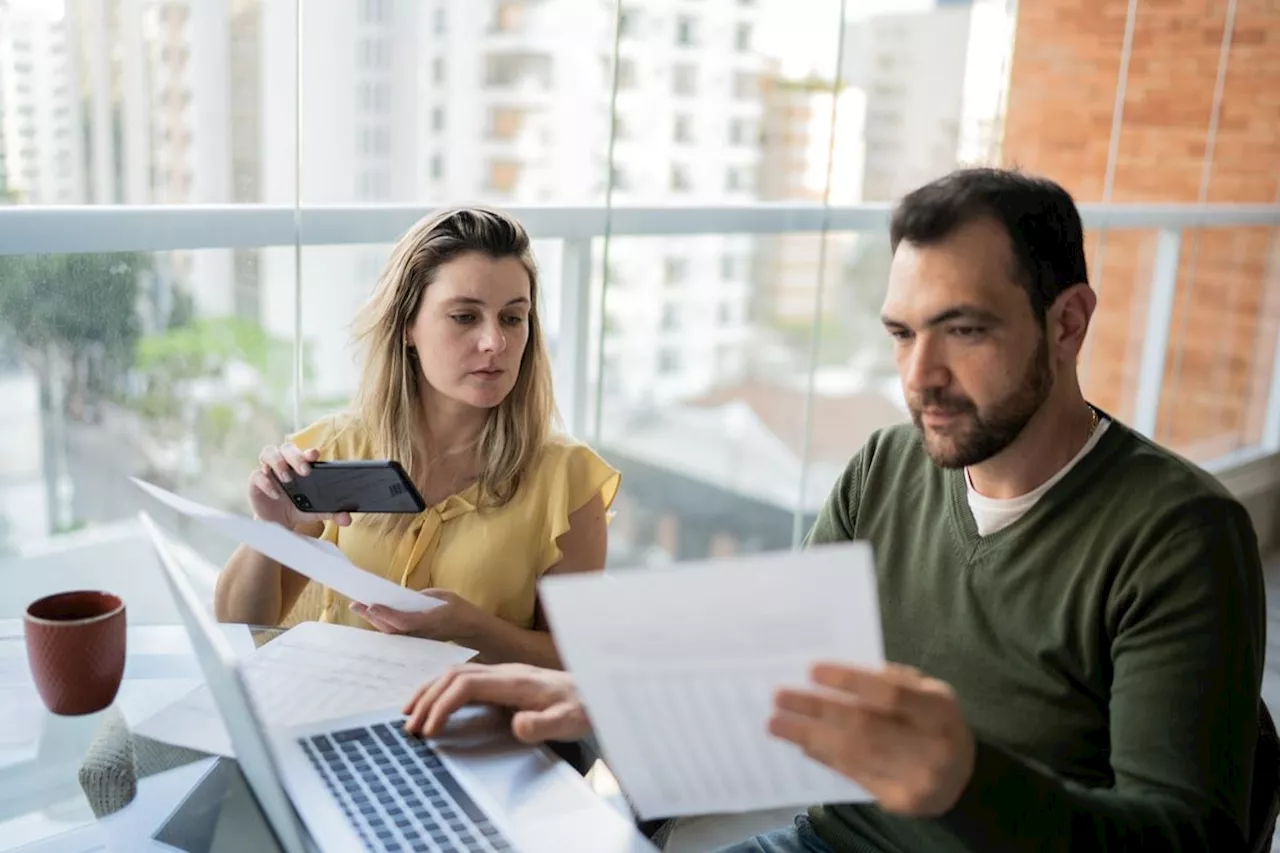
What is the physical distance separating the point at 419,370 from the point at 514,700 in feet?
2.54

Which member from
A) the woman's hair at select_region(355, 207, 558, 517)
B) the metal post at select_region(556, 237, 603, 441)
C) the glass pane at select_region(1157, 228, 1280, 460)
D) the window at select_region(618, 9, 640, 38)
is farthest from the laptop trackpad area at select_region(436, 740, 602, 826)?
the glass pane at select_region(1157, 228, 1280, 460)

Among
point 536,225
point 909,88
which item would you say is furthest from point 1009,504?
point 909,88

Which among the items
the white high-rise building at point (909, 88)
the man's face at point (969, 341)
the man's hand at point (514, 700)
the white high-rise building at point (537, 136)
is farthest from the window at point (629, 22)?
the man's hand at point (514, 700)

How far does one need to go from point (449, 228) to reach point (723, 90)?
5.81 ft

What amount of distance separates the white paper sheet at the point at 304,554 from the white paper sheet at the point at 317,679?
0.19 ft

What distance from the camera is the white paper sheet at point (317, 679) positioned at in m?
1.17

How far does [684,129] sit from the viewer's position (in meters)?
3.18

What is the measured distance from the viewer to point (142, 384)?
2213 mm

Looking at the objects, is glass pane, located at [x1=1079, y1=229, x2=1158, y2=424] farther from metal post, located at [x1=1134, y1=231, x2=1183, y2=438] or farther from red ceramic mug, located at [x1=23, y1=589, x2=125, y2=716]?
red ceramic mug, located at [x1=23, y1=589, x2=125, y2=716]

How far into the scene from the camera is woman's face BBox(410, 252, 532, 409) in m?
1.72

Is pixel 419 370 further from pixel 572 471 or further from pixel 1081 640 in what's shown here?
pixel 1081 640

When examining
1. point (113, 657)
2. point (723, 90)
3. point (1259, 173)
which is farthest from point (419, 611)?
point (1259, 173)

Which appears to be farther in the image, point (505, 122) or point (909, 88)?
point (909, 88)

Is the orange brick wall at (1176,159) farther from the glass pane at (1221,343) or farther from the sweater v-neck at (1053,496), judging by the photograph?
the sweater v-neck at (1053,496)
